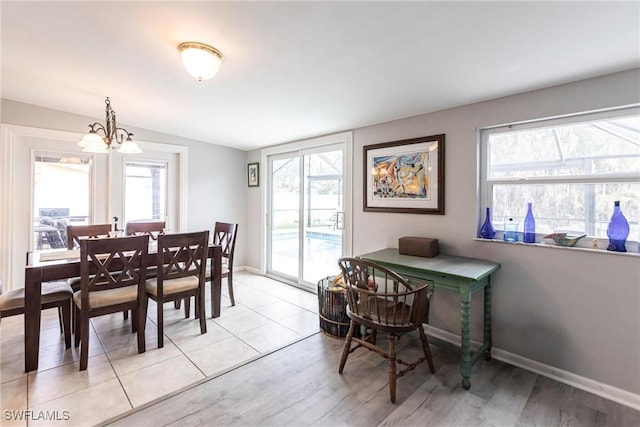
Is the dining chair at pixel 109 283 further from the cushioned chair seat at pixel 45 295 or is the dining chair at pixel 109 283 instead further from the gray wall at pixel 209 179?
the gray wall at pixel 209 179

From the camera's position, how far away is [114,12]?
172 cm

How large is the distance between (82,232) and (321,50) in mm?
3119

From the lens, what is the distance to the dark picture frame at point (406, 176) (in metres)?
2.71

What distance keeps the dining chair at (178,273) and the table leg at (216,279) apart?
0.22 meters

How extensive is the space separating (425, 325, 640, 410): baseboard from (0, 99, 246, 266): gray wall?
3.71m

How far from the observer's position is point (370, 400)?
189 cm

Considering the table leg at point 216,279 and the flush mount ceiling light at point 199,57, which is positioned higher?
the flush mount ceiling light at point 199,57

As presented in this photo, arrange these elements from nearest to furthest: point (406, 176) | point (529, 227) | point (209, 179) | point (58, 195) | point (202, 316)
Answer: point (529, 227)
point (202, 316)
point (406, 176)
point (58, 195)
point (209, 179)

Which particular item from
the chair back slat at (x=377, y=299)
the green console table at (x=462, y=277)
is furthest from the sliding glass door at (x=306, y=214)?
the chair back slat at (x=377, y=299)

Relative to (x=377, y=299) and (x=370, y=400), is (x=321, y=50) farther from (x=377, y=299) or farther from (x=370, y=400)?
(x=370, y=400)

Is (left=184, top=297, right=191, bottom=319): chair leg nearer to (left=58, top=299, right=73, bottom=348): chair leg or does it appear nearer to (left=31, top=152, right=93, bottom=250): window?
(left=58, top=299, right=73, bottom=348): chair leg

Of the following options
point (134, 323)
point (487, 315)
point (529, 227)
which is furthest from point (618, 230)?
point (134, 323)

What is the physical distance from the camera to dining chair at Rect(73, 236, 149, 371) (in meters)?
2.19

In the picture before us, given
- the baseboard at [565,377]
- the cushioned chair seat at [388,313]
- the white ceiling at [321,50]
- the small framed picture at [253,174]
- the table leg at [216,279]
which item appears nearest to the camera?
the white ceiling at [321,50]
